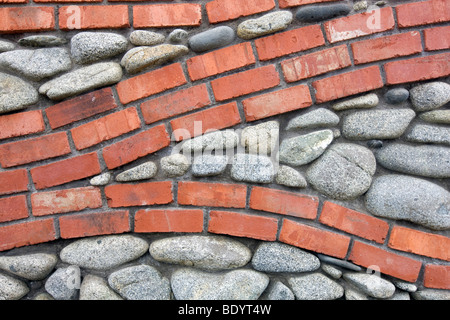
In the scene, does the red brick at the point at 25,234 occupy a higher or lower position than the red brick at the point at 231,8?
lower

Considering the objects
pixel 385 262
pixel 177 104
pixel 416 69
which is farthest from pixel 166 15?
pixel 385 262

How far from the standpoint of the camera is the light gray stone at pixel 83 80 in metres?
1.22

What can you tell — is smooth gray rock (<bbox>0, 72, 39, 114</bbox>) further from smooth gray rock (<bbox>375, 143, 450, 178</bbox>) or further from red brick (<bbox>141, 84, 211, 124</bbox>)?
smooth gray rock (<bbox>375, 143, 450, 178</bbox>)

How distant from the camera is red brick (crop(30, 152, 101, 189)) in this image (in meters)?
1.22

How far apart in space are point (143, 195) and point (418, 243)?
968mm

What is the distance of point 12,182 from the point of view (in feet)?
4.00

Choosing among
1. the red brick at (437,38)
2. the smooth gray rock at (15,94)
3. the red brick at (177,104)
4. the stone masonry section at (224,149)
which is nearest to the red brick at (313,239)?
the stone masonry section at (224,149)

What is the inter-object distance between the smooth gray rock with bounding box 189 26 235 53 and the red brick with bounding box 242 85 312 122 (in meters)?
0.23

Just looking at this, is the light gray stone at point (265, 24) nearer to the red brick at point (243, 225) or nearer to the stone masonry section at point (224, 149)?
the stone masonry section at point (224, 149)

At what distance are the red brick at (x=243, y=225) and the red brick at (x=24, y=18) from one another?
89 centimetres

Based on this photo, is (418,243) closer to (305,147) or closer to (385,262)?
(385,262)

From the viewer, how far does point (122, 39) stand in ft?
4.03

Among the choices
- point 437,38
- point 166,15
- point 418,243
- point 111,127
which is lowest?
point 418,243
